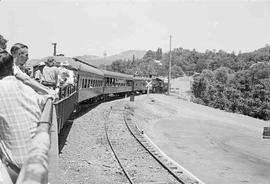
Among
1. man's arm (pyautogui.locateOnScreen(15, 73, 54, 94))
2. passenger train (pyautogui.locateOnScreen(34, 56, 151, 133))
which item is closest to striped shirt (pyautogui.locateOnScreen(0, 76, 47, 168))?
man's arm (pyautogui.locateOnScreen(15, 73, 54, 94))

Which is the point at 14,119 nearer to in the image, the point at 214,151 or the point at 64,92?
the point at 64,92

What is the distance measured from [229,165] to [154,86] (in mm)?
58007

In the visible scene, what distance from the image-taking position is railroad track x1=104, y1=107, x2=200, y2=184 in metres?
10.7

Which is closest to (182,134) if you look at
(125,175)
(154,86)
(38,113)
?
(125,175)

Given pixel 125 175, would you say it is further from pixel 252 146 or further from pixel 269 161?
pixel 252 146

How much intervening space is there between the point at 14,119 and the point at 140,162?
10044 mm

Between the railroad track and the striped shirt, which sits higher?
the striped shirt

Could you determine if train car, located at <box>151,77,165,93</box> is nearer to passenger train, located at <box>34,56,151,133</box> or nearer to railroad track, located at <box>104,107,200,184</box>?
passenger train, located at <box>34,56,151,133</box>

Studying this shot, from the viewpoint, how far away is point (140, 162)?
42.0 ft

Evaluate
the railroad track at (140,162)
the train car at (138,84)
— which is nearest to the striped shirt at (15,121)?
the railroad track at (140,162)

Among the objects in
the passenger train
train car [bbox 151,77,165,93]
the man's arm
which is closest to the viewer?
the man's arm

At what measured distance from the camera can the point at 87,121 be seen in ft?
68.2

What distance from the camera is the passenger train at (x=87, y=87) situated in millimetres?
11898

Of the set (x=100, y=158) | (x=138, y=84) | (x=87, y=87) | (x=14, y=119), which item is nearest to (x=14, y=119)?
(x=14, y=119)
